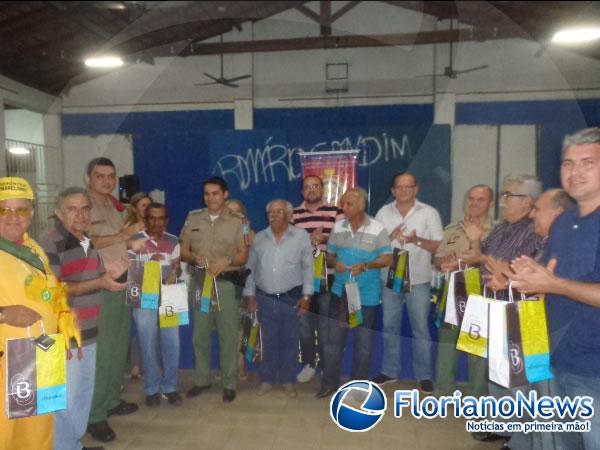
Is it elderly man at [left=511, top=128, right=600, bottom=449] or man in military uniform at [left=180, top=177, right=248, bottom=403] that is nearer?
elderly man at [left=511, top=128, right=600, bottom=449]

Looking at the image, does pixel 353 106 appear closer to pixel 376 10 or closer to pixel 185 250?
pixel 376 10

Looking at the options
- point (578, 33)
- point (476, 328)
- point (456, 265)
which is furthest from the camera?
point (578, 33)

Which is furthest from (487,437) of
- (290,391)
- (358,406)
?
(290,391)

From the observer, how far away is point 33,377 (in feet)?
5.51

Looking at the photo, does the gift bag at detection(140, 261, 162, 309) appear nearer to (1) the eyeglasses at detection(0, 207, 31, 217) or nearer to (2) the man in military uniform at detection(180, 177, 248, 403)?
(2) the man in military uniform at detection(180, 177, 248, 403)

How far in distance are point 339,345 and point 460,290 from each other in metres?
1.13

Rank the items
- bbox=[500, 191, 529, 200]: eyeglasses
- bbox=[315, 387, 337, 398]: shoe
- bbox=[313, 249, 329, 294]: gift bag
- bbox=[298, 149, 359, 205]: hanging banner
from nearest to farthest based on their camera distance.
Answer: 1. bbox=[500, 191, 529, 200]: eyeglasses
2. bbox=[315, 387, 337, 398]: shoe
3. bbox=[313, 249, 329, 294]: gift bag
4. bbox=[298, 149, 359, 205]: hanging banner

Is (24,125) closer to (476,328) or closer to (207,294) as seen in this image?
(207,294)

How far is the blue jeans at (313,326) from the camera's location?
3.27 m

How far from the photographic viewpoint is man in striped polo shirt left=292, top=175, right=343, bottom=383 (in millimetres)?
3297

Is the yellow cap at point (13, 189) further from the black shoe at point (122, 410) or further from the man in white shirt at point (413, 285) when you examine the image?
the man in white shirt at point (413, 285)

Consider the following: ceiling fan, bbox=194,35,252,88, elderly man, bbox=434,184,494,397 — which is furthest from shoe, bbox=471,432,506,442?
ceiling fan, bbox=194,35,252,88

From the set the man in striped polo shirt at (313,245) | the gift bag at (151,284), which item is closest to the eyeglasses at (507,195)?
the man in striped polo shirt at (313,245)

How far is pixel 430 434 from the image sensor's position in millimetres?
2607
